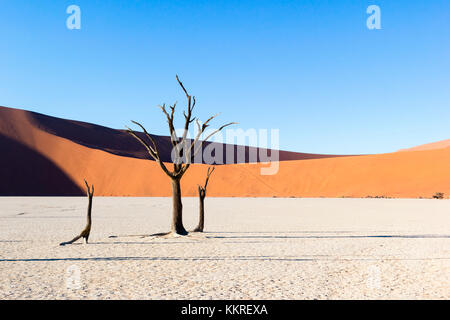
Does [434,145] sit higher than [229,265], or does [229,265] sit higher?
[434,145]

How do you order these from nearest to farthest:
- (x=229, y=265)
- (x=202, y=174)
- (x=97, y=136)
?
(x=229, y=265)
(x=202, y=174)
(x=97, y=136)

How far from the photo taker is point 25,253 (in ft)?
34.6

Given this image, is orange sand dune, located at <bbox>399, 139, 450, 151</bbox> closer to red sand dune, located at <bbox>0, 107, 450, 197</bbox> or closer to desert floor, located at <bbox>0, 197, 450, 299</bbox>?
red sand dune, located at <bbox>0, 107, 450, 197</bbox>

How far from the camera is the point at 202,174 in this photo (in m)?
64.1

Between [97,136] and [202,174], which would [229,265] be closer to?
[202,174]

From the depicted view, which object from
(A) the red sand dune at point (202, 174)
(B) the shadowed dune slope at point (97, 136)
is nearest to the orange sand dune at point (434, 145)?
(B) the shadowed dune slope at point (97, 136)

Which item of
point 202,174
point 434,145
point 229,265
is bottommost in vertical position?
point 229,265

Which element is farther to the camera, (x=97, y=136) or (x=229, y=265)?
(x=97, y=136)

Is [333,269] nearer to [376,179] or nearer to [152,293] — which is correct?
[152,293]

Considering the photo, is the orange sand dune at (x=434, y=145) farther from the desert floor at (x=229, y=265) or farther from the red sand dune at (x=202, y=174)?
the desert floor at (x=229, y=265)

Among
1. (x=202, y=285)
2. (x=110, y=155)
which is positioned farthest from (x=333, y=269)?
(x=110, y=155)

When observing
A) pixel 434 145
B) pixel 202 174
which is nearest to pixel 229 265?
pixel 202 174

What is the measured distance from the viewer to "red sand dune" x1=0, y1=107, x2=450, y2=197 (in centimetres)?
5466

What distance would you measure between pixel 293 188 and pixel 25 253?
2087 inches
